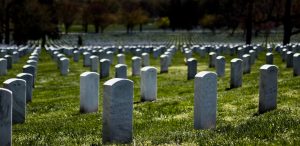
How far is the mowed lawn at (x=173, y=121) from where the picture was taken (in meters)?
8.18

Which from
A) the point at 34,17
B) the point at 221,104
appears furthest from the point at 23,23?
the point at 221,104

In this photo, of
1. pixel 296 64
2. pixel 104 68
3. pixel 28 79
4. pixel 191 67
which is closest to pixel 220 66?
pixel 191 67

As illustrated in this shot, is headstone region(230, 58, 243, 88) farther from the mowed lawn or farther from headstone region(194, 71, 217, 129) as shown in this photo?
headstone region(194, 71, 217, 129)

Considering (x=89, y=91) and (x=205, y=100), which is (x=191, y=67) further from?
(x=205, y=100)

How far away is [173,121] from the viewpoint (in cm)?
1106

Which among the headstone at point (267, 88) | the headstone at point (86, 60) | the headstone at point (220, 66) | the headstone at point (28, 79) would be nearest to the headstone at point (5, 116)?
the headstone at point (267, 88)

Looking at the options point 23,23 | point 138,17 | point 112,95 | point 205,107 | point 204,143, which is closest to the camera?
point 204,143

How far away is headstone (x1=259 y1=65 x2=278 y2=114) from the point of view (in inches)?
448

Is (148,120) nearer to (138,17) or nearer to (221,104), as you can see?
(221,104)

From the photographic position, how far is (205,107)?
1000 centimetres

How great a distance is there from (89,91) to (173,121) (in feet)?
9.08

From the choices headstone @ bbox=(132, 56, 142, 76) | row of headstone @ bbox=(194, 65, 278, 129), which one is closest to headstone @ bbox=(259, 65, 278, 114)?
row of headstone @ bbox=(194, 65, 278, 129)

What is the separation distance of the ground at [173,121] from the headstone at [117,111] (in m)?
0.26

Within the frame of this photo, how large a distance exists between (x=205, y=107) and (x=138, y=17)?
4372 inches
